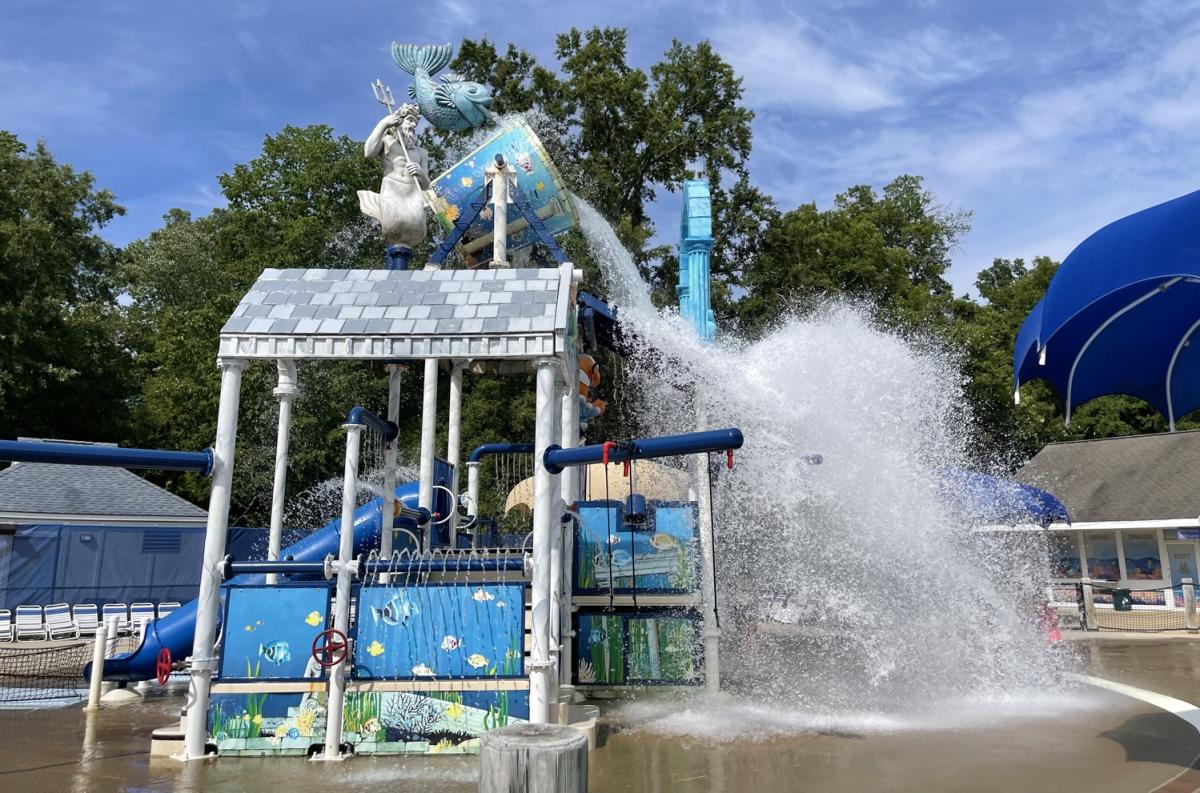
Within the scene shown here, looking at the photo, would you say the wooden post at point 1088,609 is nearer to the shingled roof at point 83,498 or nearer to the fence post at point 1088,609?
the fence post at point 1088,609

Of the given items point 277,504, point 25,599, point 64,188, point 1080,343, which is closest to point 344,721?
point 277,504

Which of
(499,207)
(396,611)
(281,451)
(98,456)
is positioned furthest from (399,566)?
(499,207)

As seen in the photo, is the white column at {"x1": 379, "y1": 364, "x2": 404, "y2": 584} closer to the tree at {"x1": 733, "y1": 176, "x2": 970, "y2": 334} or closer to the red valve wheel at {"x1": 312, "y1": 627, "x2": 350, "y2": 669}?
the red valve wheel at {"x1": 312, "y1": 627, "x2": 350, "y2": 669}

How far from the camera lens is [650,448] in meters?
6.91

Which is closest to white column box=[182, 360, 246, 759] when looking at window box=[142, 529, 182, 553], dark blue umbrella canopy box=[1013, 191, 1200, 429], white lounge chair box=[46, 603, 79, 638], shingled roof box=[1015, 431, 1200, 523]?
dark blue umbrella canopy box=[1013, 191, 1200, 429]

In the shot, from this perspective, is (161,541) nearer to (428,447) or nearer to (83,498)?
(83,498)

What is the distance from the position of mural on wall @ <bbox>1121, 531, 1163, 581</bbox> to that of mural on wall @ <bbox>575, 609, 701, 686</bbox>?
18236 mm

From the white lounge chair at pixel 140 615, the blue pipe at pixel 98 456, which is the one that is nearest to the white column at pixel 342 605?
the blue pipe at pixel 98 456

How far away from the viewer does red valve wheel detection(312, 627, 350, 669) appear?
713 cm

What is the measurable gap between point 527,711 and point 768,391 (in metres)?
5.30

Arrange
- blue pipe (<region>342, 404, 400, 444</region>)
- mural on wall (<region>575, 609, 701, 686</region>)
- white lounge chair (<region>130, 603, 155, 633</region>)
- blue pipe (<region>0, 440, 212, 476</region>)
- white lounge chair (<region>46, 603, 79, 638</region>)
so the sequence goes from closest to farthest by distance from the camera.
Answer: blue pipe (<region>0, 440, 212, 476</region>), blue pipe (<region>342, 404, 400, 444</region>), mural on wall (<region>575, 609, 701, 686</region>), white lounge chair (<region>130, 603, 155, 633</region>), white lounge chair (<region>46, 603, 79, 638</region>)

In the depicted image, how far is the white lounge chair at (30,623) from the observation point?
17.5 m

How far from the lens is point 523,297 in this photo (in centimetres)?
820

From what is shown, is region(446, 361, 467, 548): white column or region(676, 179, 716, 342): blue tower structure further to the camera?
region(676, 179, 716, 342): blue tower structure
